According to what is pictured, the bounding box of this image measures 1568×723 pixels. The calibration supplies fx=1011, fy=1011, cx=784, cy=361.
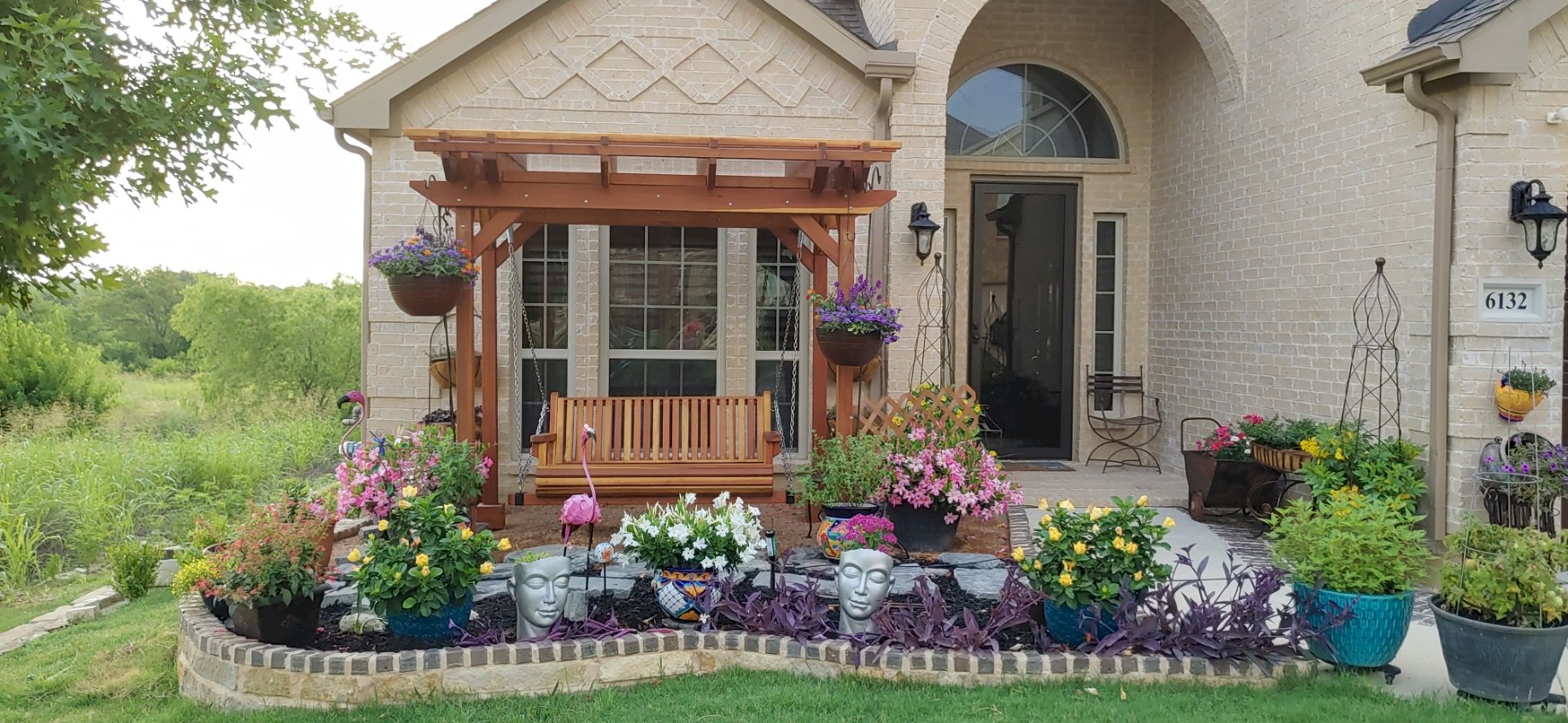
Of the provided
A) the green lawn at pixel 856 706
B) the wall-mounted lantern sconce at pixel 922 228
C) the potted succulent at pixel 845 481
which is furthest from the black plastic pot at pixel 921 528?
the wall-mounted lantern sconce at pixel 922 228

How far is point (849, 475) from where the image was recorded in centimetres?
591

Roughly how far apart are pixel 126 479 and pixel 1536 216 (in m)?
10.4

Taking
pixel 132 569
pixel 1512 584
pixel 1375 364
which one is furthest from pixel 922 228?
pixel 132 569

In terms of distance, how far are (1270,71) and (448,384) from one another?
637 cm

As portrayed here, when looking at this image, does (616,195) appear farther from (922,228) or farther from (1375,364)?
(1375,364)

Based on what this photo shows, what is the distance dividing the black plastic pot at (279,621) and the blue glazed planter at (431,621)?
36cm

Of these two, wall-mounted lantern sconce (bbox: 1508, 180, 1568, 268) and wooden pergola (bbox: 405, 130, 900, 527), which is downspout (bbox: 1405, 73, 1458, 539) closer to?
wall-mounted lantern sconce (bbox: 1508, 180, 1568, 268)

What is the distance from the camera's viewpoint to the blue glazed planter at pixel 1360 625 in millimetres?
3900

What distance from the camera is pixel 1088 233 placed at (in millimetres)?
9125

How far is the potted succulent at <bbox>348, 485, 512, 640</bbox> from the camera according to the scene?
13.3ft

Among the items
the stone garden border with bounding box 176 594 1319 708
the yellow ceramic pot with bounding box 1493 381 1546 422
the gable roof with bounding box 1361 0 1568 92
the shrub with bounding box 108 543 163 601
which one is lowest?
the shrub with bounding box 108 543 163 601

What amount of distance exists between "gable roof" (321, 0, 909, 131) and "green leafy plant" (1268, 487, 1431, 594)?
432 centimetres

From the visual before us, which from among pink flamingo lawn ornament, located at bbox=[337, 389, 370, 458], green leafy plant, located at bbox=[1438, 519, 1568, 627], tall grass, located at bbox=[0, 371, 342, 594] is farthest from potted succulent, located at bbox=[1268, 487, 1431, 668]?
tall grass, located at bbox=[0, 371, 342, 594]

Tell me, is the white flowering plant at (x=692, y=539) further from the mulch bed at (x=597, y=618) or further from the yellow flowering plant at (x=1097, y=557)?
the yellow flowering plant at (x=1097, y=557)
